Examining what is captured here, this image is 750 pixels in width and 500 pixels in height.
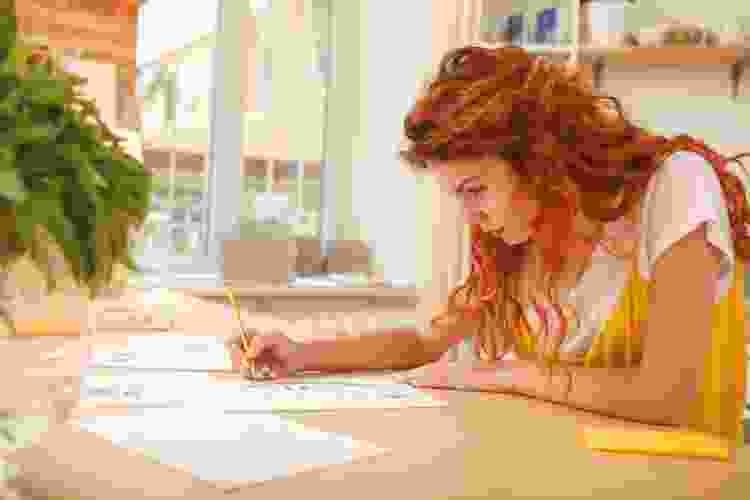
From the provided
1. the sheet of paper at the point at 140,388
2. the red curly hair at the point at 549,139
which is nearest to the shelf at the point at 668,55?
the red curly hair at the point at 549,139

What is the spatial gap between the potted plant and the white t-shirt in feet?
2.72

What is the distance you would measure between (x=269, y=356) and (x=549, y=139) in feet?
1.76

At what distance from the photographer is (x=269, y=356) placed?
1271 millimetres

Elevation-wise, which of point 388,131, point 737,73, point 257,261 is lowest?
point 257,261

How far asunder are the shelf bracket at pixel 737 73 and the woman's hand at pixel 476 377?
2.19 metres

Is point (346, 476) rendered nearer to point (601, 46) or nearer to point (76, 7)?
point (76, 7)

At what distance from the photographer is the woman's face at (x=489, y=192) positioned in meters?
1.27

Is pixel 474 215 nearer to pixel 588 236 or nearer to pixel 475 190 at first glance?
pixel 475 190

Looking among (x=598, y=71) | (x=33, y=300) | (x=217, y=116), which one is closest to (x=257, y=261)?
(x=217, y=116)

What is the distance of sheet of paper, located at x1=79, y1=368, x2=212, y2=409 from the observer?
985 mm

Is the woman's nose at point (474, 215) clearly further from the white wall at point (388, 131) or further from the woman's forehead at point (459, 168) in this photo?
the white wall at point (388, 131)

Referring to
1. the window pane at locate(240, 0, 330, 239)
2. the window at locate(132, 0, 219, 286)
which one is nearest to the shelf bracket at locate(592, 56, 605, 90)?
the window pane at locate(240, 0, 330, 239)

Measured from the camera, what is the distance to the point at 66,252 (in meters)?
0.55

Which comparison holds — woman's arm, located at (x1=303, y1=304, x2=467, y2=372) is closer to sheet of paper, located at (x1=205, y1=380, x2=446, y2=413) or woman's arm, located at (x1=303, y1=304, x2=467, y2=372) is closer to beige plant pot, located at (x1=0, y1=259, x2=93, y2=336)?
sheet of paper, located at (x1=205, y1=380, x2=446, y2=413)
